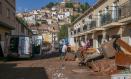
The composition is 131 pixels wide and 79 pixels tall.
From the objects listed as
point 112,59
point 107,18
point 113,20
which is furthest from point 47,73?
point 107,18

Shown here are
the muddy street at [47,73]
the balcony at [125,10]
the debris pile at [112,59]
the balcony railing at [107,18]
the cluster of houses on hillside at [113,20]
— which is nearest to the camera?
the muddy street at [47,73]

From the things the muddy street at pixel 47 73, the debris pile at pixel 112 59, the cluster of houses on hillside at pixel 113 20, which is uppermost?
the cluster of houses on hillside at pixel 113 20

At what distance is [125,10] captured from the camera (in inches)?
1049

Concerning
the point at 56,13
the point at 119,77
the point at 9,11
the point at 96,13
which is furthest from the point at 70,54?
the point at 56,13

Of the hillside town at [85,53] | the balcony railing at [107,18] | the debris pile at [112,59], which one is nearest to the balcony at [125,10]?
the hillside town at [85,53]

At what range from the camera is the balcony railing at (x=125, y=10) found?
25.6 meters

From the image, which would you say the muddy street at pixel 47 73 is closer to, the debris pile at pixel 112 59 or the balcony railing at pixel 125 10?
the debris pile at pixel 112 59

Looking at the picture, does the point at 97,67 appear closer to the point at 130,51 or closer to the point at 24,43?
the point at 130,51

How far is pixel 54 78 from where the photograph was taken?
15984mm

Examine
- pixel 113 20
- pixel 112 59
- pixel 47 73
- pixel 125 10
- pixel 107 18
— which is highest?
pixel 125 10

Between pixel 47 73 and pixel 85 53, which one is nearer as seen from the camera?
pixel 47 73

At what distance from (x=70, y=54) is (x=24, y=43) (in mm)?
4862

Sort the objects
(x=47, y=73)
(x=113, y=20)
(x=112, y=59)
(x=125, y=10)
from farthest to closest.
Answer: (x=113, y=20), (x=125, y=10), (x=112, y=59), (x=47, y=73)

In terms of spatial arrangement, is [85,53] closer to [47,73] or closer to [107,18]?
[107,18]
